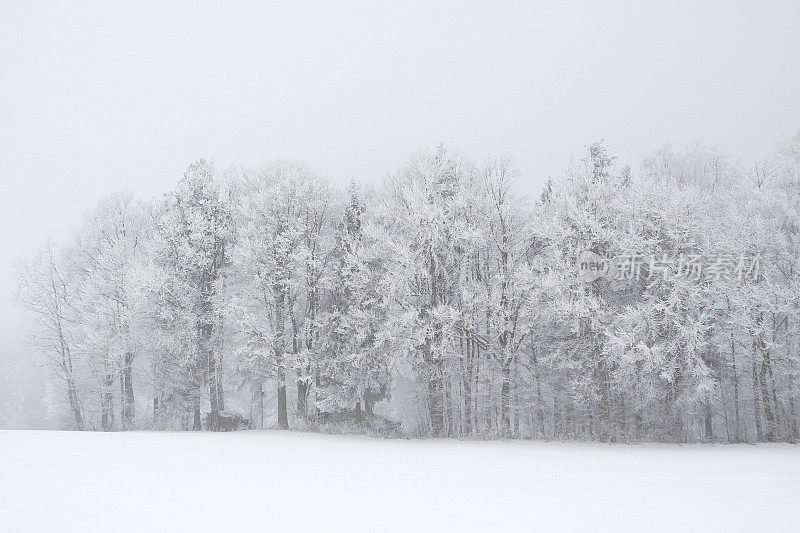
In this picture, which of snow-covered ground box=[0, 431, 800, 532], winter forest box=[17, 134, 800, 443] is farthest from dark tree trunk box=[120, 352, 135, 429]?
snow-covered ground box=[0, 431, 800, 532]

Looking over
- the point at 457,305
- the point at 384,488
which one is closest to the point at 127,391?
the point at 457,305

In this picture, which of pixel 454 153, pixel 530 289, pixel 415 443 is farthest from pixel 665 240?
pixel 415 443

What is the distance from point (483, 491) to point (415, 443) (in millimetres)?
11025

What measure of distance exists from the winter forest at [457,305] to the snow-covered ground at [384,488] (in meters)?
5.50

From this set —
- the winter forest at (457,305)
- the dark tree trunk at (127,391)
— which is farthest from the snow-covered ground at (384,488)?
the dark tree trunk at (127,391)

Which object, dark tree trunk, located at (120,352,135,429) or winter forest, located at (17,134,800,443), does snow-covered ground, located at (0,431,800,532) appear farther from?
dark tree trunk, located at (120,352,135,429)

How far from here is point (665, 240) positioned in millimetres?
23594

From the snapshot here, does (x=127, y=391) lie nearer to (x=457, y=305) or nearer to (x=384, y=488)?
(x=457, y=305)

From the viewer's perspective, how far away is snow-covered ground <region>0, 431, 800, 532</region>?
29.0 feet

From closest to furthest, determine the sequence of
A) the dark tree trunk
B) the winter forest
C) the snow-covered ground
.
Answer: the snow-covered ground
the winter forest
the dark tree trunk

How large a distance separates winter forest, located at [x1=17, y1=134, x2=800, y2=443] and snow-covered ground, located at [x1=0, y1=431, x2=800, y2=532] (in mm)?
5499

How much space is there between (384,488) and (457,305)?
14.1m

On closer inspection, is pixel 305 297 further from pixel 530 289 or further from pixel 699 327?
pixel 699 327

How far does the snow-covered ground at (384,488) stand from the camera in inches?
348
